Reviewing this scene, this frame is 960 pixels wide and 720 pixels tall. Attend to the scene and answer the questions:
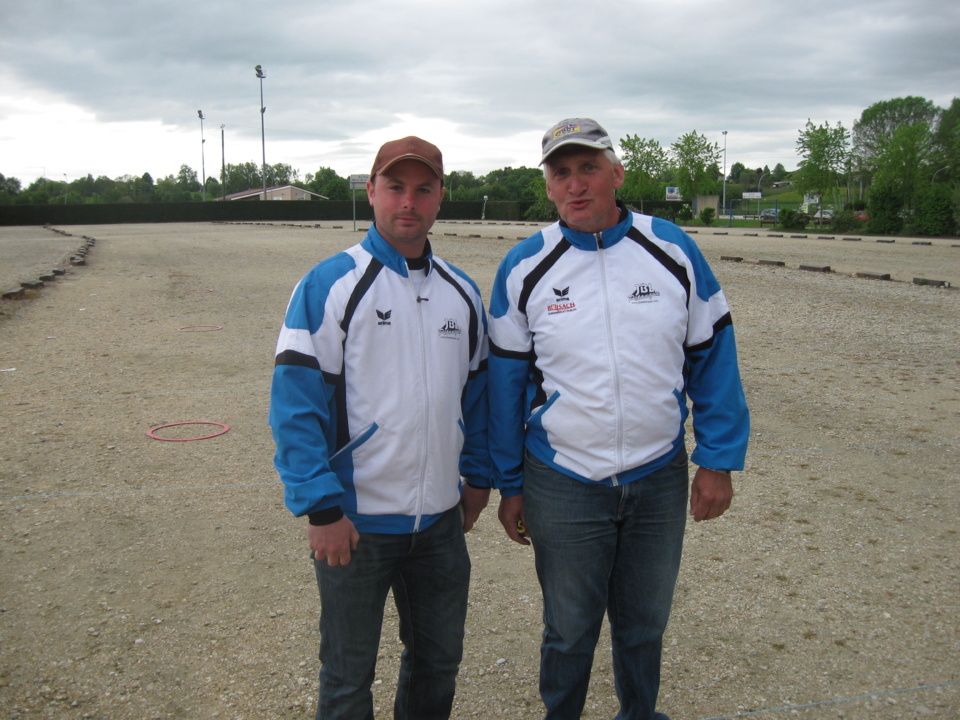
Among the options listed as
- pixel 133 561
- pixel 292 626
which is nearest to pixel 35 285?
pixel 133 561

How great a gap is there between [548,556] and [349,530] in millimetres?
610

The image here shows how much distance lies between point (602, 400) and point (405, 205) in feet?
2.61

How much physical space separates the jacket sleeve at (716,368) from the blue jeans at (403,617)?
2.70ft

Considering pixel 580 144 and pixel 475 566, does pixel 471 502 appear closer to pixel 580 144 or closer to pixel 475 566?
pixel 580 144

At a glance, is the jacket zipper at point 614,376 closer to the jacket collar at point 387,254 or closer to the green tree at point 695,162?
the jacket collar at point 387,254

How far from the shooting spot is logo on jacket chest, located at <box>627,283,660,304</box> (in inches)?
89.8

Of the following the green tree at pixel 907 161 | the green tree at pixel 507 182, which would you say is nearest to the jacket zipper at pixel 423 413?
the green tree at pixel 907 161

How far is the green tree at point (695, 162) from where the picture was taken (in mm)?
61253

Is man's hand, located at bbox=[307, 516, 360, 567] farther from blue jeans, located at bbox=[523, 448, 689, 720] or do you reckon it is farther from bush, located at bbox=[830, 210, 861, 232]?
bush, located at bbox=[830, 210, 861, 232]

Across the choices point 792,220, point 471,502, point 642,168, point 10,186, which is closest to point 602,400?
point 471,502

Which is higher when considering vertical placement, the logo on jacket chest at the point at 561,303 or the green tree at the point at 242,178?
the green tree at the point at 242,178

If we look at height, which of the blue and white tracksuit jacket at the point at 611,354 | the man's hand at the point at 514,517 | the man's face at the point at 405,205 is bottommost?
the man's hand at the point at 514,517

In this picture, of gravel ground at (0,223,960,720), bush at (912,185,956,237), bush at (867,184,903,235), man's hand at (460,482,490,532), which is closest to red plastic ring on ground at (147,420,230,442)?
gravel ground at (0,223,960,720)

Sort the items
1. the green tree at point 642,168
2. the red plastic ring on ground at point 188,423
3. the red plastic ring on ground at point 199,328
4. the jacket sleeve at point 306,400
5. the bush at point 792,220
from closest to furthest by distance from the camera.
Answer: the jacket sleeve at point 306,400, the red plastic ring on ground at point 188,423, the red plastic ring on ground at point 199,328, the bush at point 792,220, the green tree at point 642,168
